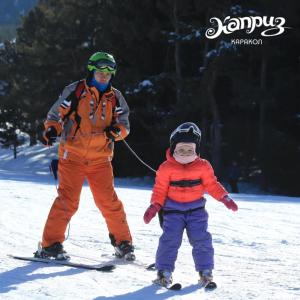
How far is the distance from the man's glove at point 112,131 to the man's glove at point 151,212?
0.91 metres

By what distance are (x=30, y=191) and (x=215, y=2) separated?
12.5 m

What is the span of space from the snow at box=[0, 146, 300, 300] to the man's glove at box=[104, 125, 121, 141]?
1.08 m

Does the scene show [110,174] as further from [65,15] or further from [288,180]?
[65,15]

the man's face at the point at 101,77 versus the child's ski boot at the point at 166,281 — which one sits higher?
the man's face at the point at 101,77

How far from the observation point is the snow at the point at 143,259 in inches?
153

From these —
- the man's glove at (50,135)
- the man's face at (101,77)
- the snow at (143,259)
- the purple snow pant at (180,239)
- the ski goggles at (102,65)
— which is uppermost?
the ski goggles at (102,65)

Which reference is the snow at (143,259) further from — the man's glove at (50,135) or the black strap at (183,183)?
the man's glove at (50,135)

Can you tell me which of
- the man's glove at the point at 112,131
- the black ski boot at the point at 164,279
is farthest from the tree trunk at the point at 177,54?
the black ski boot at the point at 164,279

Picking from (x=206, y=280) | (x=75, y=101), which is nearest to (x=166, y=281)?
(x=206, y=280)

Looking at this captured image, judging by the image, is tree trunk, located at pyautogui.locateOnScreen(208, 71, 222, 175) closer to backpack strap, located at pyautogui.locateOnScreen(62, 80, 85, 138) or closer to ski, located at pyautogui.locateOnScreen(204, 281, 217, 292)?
backpack strap, located at pyautogui.locateOnScreen(62, 80, 85, 138)

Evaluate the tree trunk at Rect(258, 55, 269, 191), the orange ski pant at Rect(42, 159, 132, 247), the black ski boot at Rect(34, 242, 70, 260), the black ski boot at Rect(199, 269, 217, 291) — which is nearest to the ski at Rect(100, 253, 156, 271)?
the black ski boot at Rect(34, 242, 70, 260)

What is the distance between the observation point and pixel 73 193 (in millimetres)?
4871

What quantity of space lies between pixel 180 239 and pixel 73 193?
3.78 ft

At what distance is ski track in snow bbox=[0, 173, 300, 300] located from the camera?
3.88 m
